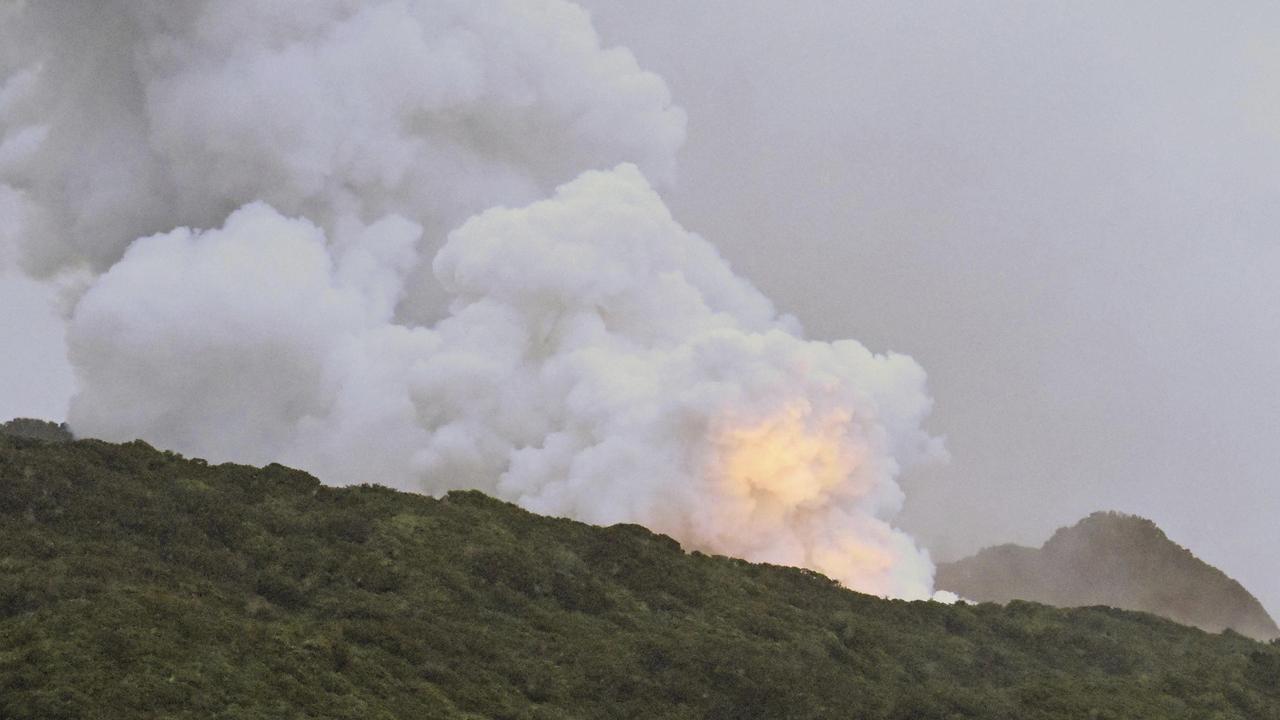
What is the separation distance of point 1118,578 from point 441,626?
375 feet

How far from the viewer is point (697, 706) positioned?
115 ft

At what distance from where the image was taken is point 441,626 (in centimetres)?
3534

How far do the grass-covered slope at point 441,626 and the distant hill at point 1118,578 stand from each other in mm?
81157

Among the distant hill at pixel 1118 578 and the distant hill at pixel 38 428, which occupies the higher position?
the distant hill at pixel 1118 578

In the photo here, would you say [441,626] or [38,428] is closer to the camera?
[441,626]

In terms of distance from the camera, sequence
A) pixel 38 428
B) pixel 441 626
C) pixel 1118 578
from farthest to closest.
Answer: pixel 1118 578 → pixel 38 428 → pixel 441 626

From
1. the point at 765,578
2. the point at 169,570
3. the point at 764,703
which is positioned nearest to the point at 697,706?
the point at 764,703

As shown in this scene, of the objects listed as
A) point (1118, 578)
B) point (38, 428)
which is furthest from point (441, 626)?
point (1118, 578)

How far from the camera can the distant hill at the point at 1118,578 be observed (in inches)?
5217

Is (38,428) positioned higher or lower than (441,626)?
higher

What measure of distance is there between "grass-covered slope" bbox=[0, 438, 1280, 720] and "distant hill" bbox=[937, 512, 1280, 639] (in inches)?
3195

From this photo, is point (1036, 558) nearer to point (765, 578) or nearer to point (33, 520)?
point (765, 578)

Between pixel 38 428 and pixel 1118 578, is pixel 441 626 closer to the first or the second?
pixel 38 428

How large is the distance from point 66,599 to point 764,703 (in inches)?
667
